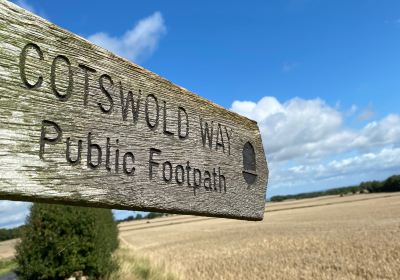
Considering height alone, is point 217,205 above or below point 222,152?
below

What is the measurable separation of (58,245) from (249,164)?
11692 millimetres

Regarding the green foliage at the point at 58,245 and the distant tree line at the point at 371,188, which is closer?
the green foliage at the point at 58,245

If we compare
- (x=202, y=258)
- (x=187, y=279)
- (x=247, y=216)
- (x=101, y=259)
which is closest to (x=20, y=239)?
(x=101, y=259)

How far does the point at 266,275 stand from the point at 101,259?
512cm

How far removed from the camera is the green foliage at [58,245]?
12391 mm

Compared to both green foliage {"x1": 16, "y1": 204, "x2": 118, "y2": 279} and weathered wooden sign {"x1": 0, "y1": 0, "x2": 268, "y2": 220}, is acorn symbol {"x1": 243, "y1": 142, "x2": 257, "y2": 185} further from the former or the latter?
green foliage {"x1": 16, "y1": 204, "x2": 118, "y2": 279}

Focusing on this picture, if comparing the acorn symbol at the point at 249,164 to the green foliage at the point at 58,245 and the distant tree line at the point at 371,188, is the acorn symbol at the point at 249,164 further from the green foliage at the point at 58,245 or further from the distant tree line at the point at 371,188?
the distant tree line at the point at 371,188

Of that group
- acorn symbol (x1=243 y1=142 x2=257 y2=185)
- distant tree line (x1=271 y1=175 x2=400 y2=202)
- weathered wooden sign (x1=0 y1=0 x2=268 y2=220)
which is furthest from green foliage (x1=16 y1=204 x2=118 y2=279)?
distant tree line (x1=271 y1=175 x2=400 y2=202)

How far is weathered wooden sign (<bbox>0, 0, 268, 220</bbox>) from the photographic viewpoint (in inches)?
44.0

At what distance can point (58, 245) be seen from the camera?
12609mm

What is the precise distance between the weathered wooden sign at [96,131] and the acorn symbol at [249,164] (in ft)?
0.54

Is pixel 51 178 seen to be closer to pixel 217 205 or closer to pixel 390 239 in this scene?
pixel 217 205

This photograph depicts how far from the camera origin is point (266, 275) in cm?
1427

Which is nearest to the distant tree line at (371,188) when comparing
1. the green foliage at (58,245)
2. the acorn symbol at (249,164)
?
the green foliage at (58,245)
